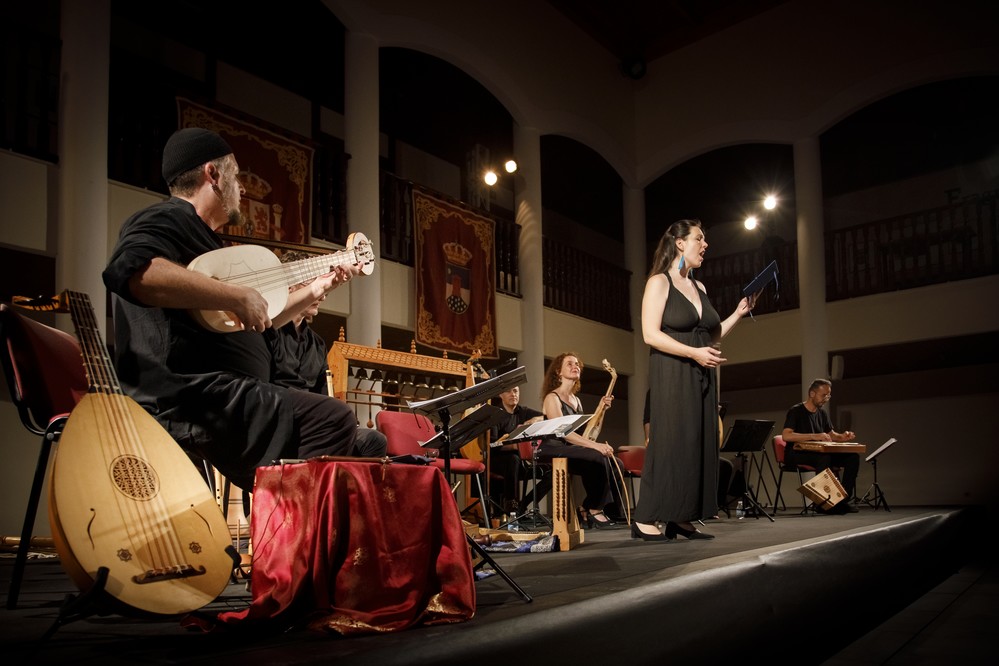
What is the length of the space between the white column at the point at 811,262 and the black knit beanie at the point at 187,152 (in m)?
8.73

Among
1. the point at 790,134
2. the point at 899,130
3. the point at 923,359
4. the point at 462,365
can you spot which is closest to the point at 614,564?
the point at 462,365

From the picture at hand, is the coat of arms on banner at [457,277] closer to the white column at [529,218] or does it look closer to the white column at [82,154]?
the white column at [529,218]

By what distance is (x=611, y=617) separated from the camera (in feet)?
5.27

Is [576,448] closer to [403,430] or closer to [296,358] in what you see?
[403,430]

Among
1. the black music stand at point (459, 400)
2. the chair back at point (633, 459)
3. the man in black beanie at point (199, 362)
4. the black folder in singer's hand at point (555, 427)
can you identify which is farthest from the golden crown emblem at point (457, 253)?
the man in black beanie at point (199, 362)

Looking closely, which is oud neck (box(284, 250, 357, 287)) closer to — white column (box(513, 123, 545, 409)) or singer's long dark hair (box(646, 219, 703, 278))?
singer's long dark hair (box(646, 219, 703, 278))

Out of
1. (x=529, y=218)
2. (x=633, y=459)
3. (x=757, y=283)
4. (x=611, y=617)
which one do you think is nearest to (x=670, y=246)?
(x=757, y=283)

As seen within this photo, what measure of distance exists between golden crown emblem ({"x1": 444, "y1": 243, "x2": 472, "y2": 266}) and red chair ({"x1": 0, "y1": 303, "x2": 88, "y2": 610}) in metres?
5.98

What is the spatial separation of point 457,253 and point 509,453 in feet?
7.85

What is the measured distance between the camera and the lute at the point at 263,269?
1.78 metres

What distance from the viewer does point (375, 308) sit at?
697 centimetres

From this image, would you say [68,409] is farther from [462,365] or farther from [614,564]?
[462,365]

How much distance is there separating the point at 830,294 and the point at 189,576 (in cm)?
998

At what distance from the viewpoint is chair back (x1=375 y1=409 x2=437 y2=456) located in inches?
211
